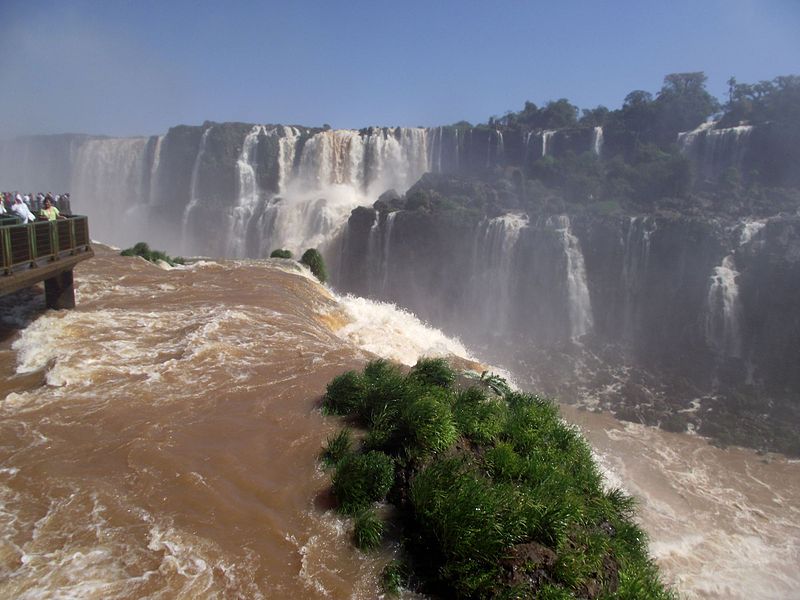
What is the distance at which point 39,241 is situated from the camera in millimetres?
10586

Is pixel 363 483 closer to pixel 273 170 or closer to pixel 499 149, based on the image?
pixel 499 149

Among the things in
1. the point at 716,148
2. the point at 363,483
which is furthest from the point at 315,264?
the point at 716,148

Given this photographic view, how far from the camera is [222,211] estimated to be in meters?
42.2

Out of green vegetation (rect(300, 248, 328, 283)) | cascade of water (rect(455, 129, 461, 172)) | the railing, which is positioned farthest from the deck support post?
cascade of water (rect(455, 129, 461, 172))

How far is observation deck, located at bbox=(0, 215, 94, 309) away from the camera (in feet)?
30.6

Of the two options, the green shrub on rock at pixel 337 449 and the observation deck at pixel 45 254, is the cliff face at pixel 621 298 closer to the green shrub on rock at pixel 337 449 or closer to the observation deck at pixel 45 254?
the green shrub on rock at pixel 337 449

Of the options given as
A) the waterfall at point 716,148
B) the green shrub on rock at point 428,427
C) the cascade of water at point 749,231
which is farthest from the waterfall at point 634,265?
the green shrub on rock at point 428,427

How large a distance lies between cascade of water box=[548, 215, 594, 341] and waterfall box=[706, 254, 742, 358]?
223 inches

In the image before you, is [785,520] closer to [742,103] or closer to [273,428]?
[273,428]

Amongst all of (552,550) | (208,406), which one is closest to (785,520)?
(552,550)

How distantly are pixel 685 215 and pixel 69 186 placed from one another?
Result: 1881 inches

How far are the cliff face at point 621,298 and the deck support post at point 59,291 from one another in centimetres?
1730

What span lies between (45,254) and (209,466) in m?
6.81

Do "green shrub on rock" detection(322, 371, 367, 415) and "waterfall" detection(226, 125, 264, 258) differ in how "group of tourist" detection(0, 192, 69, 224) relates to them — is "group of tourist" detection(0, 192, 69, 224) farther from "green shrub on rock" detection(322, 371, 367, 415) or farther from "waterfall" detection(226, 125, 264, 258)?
"waterfall" detection(226, 125, 264, 258)
